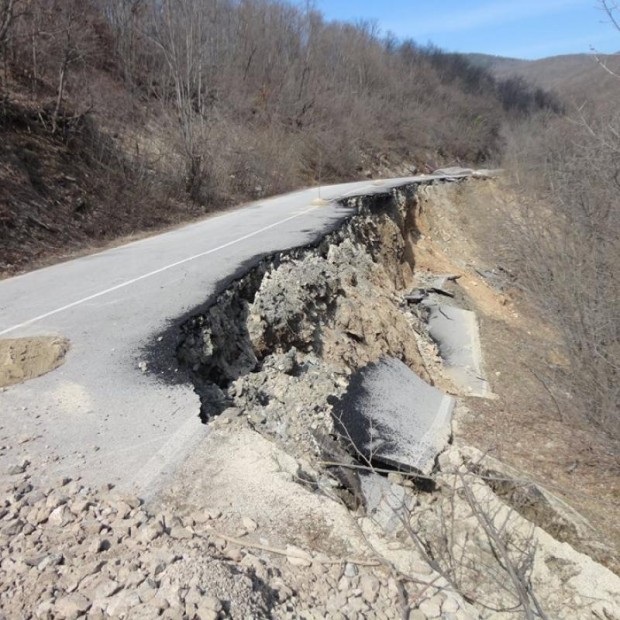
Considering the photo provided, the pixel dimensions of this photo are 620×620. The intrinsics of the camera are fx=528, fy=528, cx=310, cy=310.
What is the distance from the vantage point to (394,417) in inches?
273

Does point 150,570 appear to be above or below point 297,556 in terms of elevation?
above

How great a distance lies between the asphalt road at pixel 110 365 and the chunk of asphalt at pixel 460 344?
4.49 meters

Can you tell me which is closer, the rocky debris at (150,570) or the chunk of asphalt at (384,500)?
the rocky debris at (150,570)

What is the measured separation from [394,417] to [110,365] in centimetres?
364

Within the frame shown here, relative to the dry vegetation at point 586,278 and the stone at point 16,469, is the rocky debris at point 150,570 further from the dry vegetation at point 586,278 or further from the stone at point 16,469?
the dry vegetation at point 586,278

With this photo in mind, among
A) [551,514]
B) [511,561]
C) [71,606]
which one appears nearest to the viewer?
[71,606]

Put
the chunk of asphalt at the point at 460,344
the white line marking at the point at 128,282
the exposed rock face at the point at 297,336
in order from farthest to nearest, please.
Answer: the chunk of asphalt at the point at 460,344, the white line marking at the point at 128,282, the exposed rock face at the point at 297,336

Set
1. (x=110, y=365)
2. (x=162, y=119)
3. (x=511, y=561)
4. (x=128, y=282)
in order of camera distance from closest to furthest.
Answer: (x=511, y=561), (x=110, y=365), (x=128, y=282), (x=162, y=119)

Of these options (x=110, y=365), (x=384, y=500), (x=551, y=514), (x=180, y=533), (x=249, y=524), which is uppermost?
(x=110, y=365)

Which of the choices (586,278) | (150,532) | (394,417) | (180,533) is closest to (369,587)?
(180,533)

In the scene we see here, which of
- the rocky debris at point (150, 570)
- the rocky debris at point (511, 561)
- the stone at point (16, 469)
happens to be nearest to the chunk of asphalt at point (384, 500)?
the rocky debris at point (511, 561)

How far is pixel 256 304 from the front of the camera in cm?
754

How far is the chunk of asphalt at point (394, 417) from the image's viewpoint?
5.64 meters

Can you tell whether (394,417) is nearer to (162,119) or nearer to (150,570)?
(150,570)
